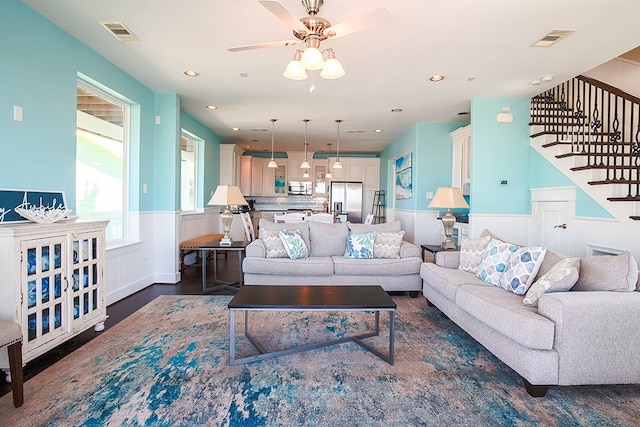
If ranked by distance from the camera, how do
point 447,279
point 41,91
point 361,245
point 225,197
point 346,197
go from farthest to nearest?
point 346,197
point 225,197
point 361,245
point 447,279
point 41,91

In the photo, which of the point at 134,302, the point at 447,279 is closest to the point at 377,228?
the point at 447,279

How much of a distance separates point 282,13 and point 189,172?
4.99 m

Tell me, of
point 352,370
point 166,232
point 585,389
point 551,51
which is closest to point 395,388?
point 352,370

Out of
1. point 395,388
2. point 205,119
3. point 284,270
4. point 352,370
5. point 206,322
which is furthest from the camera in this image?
point 205,119

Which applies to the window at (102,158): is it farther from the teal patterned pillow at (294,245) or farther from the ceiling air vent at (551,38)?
the ceiling air vent at (551,38)

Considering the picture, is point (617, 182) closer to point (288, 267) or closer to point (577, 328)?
point (577, 328)

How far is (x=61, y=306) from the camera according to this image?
2365 millimetres

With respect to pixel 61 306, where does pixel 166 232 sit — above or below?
above

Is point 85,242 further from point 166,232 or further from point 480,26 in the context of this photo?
point 480,26

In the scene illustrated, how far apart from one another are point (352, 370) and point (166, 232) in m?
3.53

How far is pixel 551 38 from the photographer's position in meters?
3.02

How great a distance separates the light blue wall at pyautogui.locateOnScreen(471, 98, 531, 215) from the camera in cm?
483

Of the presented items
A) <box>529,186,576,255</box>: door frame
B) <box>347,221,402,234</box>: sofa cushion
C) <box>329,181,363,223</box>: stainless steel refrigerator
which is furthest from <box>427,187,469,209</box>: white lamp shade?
<box>329,181,363,223</box>: stainless steel refrigerator

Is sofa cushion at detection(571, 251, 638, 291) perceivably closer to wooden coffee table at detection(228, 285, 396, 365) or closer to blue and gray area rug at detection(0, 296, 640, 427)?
blue and gray area rug at detection(0, 296, 640, 427)
